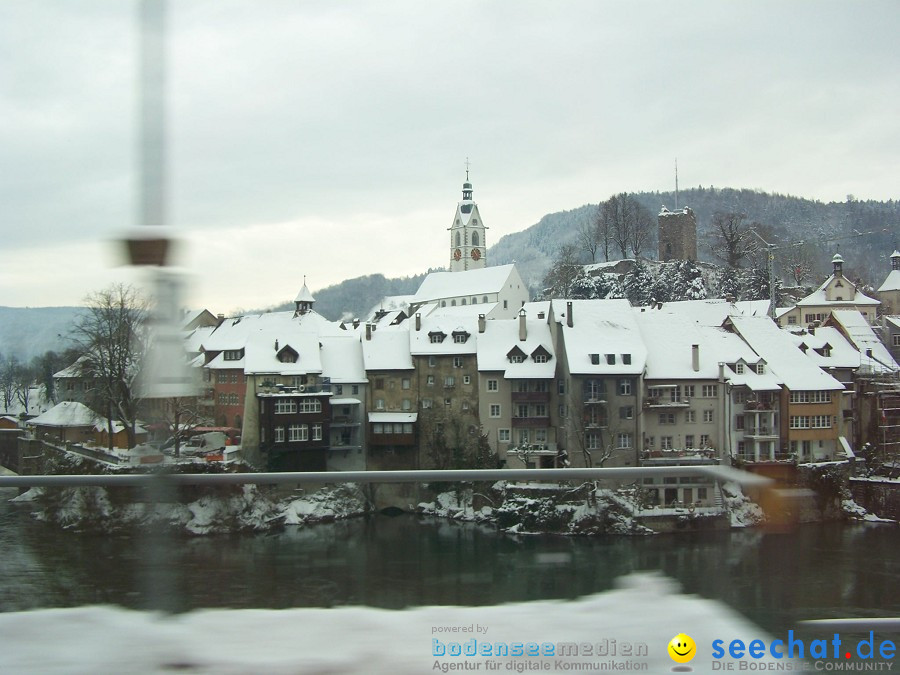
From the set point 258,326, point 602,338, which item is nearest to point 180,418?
point 602,338

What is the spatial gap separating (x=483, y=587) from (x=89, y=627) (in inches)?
59.0

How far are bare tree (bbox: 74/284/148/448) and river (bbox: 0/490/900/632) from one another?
558mm

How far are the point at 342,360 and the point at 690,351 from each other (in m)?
14.7

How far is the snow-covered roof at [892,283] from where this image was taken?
59.7 meters

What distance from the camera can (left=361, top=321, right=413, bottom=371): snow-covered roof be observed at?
35375 millimetres

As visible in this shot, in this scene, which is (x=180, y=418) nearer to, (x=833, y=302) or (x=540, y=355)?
(x=540, y=355)

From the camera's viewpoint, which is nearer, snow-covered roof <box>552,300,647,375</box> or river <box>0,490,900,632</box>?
river <box>0,490,900,632</box>

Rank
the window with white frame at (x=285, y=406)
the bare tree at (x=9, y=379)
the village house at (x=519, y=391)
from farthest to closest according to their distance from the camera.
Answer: the village house at (x=519, y=391) < the window with white frame at (x=285, y=406) < the bare tree at (x=9, y=379)

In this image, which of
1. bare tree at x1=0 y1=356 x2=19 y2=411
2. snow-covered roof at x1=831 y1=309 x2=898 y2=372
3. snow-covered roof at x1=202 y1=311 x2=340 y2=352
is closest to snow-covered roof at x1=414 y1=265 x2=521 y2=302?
snow-covered roof at x1=202 y1=311 x2=340 y2=352

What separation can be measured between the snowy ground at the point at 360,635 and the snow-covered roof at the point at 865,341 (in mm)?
35182

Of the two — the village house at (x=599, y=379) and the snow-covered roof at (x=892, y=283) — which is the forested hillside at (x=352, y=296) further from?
the snow-covered roof at (x=892, y=283)

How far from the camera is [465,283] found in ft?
267

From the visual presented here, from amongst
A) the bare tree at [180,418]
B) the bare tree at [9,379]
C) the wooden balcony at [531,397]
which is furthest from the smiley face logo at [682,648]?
the wooden balcony at [531,397]

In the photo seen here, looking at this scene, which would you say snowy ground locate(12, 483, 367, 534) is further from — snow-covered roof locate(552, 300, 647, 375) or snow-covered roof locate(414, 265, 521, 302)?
snow-covered roof locate(414, 265, 521, 302)
